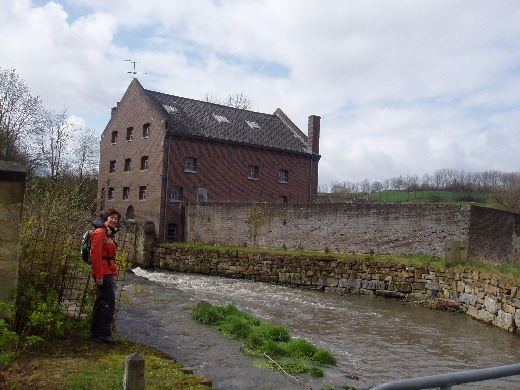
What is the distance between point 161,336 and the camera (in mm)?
7898

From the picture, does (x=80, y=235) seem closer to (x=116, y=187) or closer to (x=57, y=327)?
(x=57, y=327)

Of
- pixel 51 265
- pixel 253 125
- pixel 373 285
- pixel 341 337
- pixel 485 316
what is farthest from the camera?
pixel 253 125

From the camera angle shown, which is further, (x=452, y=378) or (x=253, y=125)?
(x=253, y=125)

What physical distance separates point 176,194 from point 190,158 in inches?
97.3

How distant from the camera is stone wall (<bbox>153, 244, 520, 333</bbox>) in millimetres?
11641

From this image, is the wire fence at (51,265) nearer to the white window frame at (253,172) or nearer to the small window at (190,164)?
the small window at (190,164)

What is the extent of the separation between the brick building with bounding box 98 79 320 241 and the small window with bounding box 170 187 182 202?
0.21 feet

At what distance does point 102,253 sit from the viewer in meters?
6.00

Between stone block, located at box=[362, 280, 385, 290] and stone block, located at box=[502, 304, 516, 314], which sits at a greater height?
stone block, located at box=[502, 304, 516, 314]

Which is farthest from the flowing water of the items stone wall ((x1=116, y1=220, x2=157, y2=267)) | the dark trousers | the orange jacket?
stone wall ((x1=116, y1=220, x2=157, y2=267))

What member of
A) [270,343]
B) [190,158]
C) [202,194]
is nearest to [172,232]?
[202,194]

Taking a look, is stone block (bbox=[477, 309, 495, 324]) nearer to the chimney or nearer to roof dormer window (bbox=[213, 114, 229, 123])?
the chimney

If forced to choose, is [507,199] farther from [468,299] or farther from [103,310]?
[103,310]

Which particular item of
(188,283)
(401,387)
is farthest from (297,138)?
(401,387)
